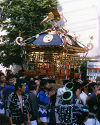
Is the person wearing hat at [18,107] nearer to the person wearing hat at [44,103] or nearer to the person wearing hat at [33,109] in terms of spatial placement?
the person wearing hat at [33,109]

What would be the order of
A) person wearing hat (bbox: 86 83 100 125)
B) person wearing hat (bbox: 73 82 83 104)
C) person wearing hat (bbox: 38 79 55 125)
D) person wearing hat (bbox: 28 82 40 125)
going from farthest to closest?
person wearing hat (bbox: 38 79 55 125)
person wearing hat (bbox: 73 82 83 104)
person wearing hat (bbox: 28 82 40 125)
person wearing hat (bbox: 86 83 100 125)

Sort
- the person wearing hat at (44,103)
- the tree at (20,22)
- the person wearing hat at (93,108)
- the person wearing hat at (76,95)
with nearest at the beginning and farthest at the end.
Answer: the person wearing hat at (93,108), the person wearing hat at (76,95), the person wearing hat at (44,103), the tree at (20,22)

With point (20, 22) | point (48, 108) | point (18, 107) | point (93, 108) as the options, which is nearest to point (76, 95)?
point (48, 108)

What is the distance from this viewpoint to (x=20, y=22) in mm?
15547

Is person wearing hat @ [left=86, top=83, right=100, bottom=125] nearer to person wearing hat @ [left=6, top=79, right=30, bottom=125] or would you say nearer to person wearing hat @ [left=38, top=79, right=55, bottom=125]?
person wearing hat @ [left=38, top=79, right=55, bottom=125]

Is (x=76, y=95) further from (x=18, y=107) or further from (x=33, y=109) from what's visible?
(x=18, y=107)

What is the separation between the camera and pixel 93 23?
67.2 feet

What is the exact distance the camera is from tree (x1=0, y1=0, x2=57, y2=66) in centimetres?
1539

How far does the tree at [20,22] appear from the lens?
50.5ft

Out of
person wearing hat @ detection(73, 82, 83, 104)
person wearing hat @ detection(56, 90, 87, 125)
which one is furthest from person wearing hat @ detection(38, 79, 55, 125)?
person wearing hat @ detection(56, 90, 87, 125)

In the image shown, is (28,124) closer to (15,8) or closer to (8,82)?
(8,82)

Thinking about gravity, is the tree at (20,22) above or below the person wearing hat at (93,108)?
above

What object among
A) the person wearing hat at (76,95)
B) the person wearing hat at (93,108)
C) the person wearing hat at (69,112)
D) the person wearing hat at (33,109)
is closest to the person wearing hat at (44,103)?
the person wearing hat at (33,109)

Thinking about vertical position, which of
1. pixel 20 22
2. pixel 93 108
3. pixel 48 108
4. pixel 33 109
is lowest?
pixel 48 108
